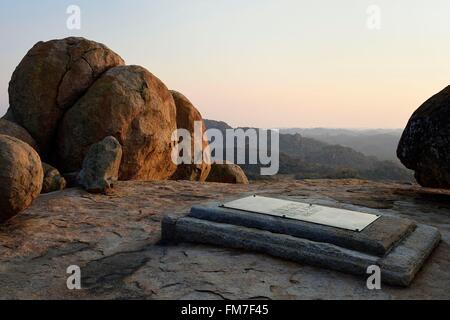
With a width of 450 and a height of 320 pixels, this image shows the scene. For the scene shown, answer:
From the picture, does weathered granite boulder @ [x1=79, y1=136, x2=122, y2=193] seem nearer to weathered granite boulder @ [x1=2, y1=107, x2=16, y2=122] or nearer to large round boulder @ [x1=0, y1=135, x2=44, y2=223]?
large round boulder @ [x1=0, y1=135, x2=44, y2=223]

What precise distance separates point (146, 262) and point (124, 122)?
4742mm

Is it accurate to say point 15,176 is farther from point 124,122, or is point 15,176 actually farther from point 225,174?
point 225,174

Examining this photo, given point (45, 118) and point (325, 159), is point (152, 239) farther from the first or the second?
point (325, 159)

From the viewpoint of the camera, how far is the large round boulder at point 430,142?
607 centimetres

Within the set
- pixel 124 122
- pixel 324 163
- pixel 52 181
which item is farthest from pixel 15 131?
pixel 324 163

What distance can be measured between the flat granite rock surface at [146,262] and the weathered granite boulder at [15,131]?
199 centimetres

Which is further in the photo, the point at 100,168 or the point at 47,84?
the point at 47,84

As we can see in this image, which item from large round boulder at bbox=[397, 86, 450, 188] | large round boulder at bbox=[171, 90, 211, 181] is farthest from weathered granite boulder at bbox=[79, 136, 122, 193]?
large round boulder at bbox=[397, 86, 450, 188]

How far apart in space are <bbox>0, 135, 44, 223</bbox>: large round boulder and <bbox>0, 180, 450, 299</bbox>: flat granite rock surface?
0.33 metres

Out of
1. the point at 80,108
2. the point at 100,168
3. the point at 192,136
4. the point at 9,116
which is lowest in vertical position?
the point at 100,168

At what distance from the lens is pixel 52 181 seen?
692cm

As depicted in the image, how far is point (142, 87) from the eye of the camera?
875 centimetres

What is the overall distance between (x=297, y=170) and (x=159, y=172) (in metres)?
16.9

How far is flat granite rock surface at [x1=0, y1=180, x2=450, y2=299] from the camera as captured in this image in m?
3.30
